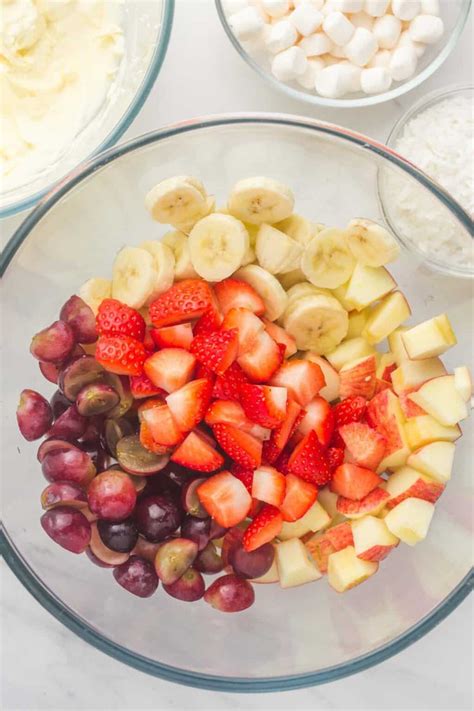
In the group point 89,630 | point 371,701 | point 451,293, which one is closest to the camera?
→ point 89,630

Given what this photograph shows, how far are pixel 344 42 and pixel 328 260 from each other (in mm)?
428

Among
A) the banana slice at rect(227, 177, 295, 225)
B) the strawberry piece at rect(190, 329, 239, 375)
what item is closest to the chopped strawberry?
the strawberry piece at rect(190, 329, 239, 375)

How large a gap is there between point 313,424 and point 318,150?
0.47m

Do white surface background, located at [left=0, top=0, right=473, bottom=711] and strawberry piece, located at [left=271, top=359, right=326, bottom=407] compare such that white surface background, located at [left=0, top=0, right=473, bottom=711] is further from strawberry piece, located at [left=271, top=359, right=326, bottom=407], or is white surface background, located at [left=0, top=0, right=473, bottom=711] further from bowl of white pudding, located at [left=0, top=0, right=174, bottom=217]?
strawberry piece, located at [left=271, top=359, right=326, bottom=407]

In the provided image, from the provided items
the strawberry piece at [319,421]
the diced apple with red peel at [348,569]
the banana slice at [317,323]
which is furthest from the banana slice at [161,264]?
the diced apple with red peel at [348,569]

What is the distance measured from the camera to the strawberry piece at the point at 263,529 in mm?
1420

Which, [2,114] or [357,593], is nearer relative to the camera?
[357,593]

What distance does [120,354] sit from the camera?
4.59 feet

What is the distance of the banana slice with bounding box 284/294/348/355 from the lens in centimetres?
146

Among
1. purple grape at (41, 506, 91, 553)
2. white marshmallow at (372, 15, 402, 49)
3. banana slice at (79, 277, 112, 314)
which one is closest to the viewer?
purple grape at (41, 506, 91, 553)

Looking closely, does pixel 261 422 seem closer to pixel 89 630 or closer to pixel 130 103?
pixel 89 630

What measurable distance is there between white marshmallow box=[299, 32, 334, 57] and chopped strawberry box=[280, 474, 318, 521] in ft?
2.56

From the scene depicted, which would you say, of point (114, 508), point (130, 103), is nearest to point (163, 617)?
point (114, 508)

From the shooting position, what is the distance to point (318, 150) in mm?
1496
